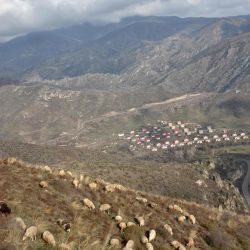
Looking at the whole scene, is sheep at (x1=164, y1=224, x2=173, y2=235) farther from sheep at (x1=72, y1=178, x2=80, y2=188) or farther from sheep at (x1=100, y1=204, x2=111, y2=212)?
sheep at (x1=72, y1=178, x2=80, y2=188)

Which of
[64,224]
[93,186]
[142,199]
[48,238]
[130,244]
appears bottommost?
[142,199]

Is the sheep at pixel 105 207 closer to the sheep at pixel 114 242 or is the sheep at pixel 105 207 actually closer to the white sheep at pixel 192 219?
the sheep at pixel 114 242

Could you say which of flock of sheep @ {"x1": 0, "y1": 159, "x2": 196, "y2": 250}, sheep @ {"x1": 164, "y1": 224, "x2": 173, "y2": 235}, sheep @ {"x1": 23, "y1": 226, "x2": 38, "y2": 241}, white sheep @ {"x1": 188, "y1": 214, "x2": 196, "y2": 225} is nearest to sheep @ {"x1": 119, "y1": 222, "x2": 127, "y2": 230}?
flock of sheep @ {"x1": 0, "y1": 159, "x2": 196, "y2": 250}

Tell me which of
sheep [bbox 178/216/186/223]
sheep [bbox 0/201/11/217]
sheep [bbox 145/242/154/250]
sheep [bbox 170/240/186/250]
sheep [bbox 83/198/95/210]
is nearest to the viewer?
sheep [bbox 0/201/11/217]

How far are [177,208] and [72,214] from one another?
7.86m

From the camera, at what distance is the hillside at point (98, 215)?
64.0ft

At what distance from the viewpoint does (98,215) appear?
2258cm

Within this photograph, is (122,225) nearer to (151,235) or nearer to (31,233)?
(151,235)

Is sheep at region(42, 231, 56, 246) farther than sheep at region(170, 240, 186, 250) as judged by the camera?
No

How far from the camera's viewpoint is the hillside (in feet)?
64.0

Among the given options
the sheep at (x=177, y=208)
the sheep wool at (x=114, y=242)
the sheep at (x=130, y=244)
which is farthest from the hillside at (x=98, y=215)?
the sheep at (x=130, y=244)

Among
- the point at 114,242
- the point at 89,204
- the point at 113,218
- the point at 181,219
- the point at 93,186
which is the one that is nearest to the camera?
the point at 114,242

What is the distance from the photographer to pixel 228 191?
481 feet

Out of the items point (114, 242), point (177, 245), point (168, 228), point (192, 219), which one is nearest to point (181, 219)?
point (192, 219)
